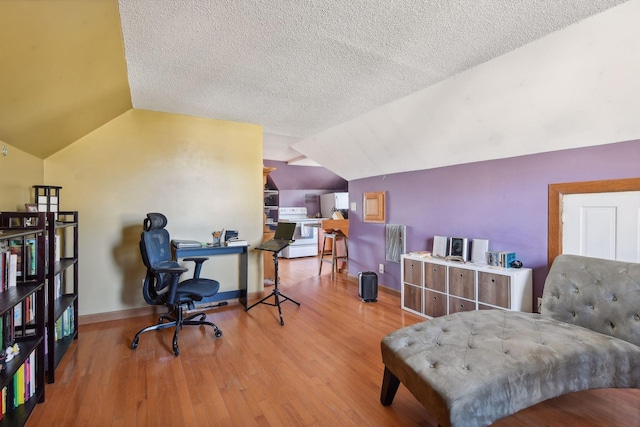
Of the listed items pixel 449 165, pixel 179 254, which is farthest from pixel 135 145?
pixel 449 165

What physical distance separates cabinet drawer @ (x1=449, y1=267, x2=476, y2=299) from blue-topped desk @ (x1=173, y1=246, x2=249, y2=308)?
2.51 meters

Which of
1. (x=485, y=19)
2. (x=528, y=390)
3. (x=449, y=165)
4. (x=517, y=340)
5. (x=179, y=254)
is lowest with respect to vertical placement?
(x=528, y=390)

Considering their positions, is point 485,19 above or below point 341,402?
above

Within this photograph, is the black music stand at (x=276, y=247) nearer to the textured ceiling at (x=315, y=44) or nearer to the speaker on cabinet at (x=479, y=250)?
the textured ceiling at (x=315, y=44)

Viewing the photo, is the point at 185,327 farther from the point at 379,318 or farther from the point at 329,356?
the point at 379,318

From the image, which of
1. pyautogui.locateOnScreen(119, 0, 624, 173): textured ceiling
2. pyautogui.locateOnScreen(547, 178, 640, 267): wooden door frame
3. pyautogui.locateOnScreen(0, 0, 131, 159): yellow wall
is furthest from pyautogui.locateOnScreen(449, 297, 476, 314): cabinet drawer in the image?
pyautogui.locateOnScreen(0, 0, 131, 159): yellow wall

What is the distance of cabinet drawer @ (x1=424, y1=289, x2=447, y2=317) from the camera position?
3.42 meters

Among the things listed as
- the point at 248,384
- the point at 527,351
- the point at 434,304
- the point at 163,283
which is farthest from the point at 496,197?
the point at 163,283

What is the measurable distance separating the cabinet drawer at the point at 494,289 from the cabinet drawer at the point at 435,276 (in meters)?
0.41

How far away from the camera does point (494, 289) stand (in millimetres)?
2951

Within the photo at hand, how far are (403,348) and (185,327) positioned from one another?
2.45 meters

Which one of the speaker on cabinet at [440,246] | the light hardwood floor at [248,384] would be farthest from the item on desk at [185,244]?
the speaker on cabinet at [440,246]

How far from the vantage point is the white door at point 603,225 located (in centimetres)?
236

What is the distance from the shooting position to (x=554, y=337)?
73.7 inches
